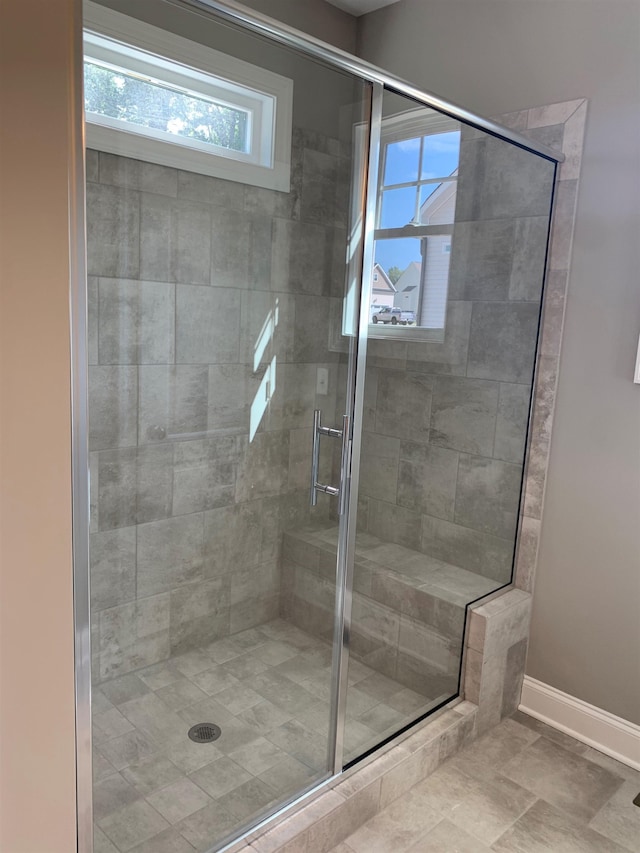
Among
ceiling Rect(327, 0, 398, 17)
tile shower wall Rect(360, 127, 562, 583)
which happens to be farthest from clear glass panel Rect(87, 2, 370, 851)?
ceiling Rect(327, 0, 398, 17)

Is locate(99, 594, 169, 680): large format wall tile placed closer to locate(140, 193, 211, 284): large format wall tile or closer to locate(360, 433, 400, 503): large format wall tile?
Result: locate(360, 433, 400, 503): large format wall tile

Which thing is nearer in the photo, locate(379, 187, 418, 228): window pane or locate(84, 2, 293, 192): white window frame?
locate(84, 2, 293, 192): white window frame

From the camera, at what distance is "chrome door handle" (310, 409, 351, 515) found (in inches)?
73.1

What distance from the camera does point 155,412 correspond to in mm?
1673

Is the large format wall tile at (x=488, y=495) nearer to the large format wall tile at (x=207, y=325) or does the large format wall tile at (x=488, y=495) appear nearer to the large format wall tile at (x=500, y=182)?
the large format wall tile at (x=500, y=182)

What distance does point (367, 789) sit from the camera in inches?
75.7

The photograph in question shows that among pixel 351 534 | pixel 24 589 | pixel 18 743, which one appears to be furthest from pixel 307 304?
pixel 18 743

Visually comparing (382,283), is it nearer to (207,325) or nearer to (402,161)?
(402,161)

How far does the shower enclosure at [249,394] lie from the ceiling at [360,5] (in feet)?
3.47

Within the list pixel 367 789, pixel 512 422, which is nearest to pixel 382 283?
pixel 512 422

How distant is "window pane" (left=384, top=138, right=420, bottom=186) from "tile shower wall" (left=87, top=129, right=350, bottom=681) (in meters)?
0.18

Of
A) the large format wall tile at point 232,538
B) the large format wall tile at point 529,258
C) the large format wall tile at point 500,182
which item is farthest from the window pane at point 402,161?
the large format wall tile at point 232,538

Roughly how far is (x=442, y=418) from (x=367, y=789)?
1.20 m

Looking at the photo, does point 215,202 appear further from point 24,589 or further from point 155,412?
point 24,589
